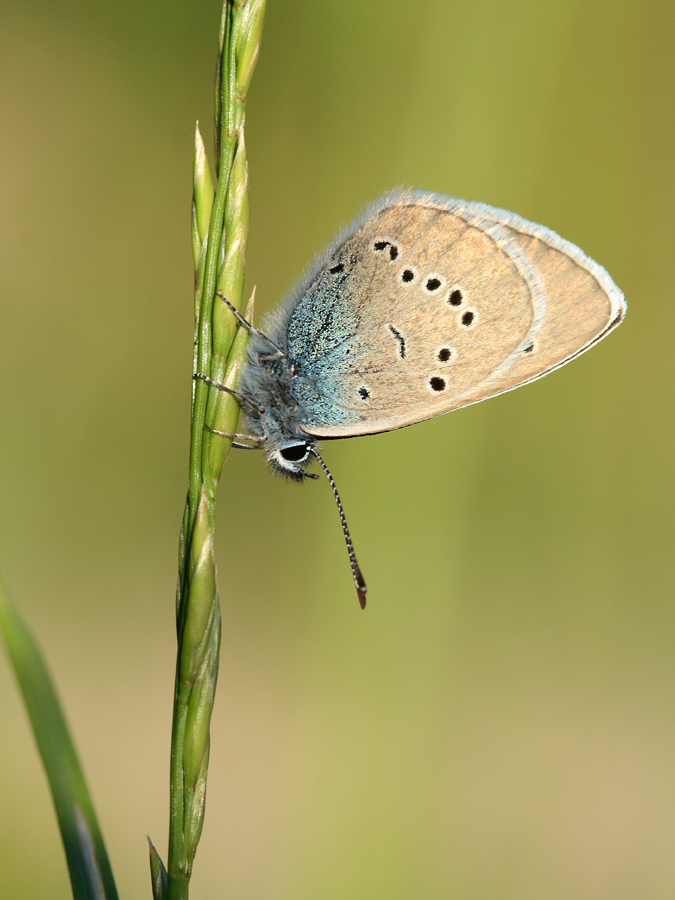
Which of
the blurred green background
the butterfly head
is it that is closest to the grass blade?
the butterfly head

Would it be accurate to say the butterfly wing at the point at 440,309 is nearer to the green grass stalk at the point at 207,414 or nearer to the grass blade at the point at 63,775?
the green grass stalk at the point at 207,414

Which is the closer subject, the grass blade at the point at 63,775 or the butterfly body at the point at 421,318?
the grass blade at the point at 63,775

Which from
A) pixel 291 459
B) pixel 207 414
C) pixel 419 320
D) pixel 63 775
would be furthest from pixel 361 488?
pixel 63 775

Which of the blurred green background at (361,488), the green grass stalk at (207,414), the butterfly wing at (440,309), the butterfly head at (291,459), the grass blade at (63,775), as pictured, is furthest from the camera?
the blurred green background at (361,488)

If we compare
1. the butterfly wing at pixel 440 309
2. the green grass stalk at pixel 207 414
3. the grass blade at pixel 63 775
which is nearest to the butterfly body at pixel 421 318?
the butterfly wing at pixel 440 309

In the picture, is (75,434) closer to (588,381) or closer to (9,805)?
(9,805)

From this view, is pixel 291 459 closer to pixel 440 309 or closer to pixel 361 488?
pixel 440 309
